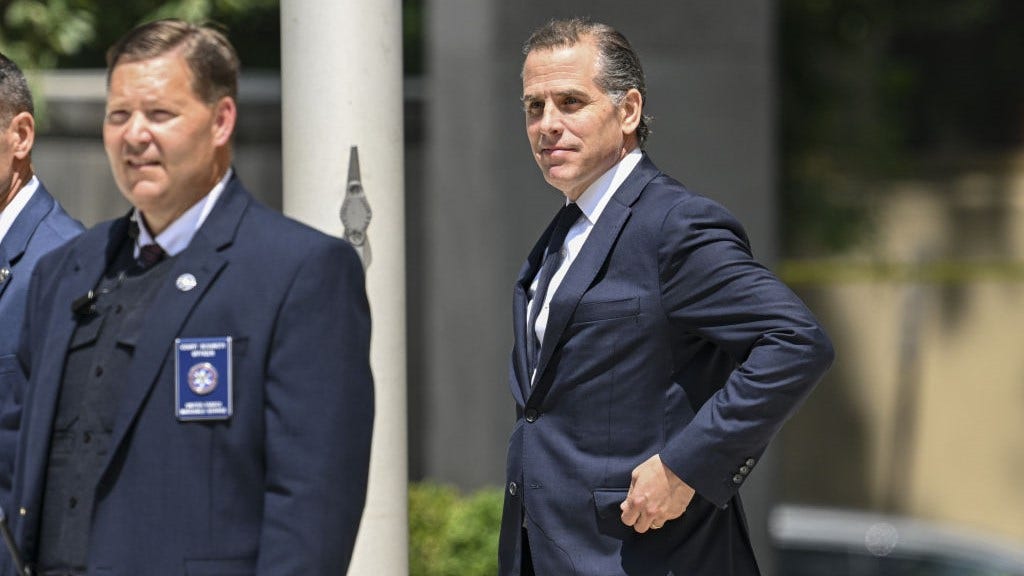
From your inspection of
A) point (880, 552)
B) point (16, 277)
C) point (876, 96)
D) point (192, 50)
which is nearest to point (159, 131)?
point (192, 50)

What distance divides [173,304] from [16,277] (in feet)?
2.92

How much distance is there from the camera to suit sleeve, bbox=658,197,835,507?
3426 mm

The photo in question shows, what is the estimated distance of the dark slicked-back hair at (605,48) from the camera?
3.66 metres

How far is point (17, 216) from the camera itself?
3.78 m

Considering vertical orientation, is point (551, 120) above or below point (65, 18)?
below

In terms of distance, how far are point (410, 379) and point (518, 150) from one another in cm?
180

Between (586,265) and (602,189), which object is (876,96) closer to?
(602,189)

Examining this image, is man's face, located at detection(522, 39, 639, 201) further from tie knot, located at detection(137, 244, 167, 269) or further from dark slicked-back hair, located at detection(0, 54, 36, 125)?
dark slicked-back hair, located at detection(0, 54, 36, 125)

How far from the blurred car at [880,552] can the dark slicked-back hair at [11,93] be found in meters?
6.65

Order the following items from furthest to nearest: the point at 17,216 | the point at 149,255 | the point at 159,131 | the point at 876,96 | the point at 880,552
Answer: the point at 876,96 < the point at 880,552 < the point at 17,216 < the point at 149,255 < the point at 159,131

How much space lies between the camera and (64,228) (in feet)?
12.6

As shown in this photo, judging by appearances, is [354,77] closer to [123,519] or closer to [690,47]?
[123,519]

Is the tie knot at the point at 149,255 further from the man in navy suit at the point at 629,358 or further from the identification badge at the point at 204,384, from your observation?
the man in navy suit at the point at 629,358

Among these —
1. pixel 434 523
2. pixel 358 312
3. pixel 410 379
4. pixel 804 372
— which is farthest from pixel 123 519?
pixel 410 379
